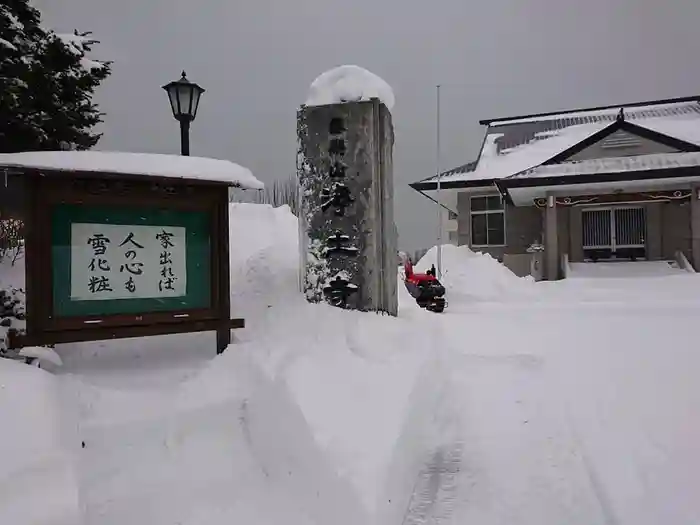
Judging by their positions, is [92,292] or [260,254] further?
[260,254]

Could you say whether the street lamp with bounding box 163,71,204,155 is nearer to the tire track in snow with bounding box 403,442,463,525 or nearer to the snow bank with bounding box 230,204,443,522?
the snow bank with bounding box 230,204,443,522

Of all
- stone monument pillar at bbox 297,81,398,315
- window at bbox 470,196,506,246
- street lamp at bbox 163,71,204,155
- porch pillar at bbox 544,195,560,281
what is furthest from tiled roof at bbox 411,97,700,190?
street lamp at bbox 163,71,204,155

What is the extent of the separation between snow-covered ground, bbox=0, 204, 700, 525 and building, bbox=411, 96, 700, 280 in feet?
39.6

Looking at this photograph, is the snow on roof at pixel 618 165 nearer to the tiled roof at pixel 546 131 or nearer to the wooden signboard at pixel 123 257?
the tiled roof at pixel 546 131

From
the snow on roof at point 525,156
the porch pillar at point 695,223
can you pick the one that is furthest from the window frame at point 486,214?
the porch pillar at point 695,223

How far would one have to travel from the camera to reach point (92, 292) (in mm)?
4227

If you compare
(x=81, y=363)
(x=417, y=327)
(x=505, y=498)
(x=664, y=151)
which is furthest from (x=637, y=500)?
(x=664, y=151)

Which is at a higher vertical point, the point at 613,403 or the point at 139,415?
the point at 139,415

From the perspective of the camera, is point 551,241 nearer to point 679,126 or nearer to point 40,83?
point 679,126

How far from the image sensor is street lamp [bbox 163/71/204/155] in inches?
272

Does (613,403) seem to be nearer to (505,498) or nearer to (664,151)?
(505,498)

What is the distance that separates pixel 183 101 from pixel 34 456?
5.11 metres

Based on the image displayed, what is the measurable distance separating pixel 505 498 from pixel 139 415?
90.6 inches

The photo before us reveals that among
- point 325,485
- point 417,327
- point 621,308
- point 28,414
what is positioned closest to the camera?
point 28,414
